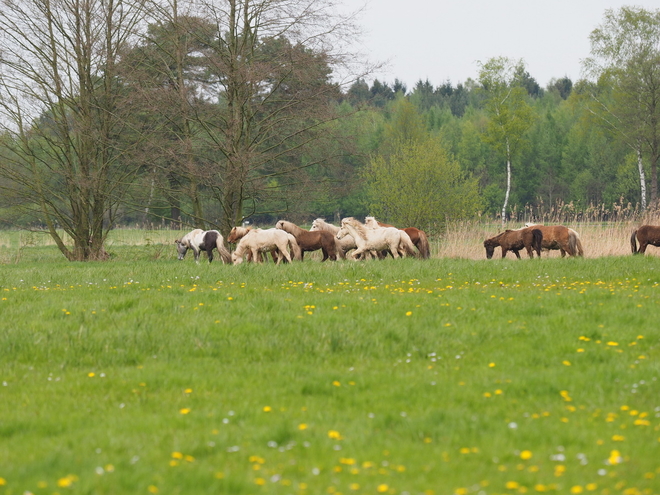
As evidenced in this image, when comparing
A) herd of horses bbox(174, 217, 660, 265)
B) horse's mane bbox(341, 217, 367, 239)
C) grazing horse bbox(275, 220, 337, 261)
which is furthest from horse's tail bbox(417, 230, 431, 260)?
grazing horse bbox(275, 220, 337, 261)

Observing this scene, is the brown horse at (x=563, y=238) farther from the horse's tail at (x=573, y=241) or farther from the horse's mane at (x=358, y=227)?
the horse's mane at (x=358, y=227)

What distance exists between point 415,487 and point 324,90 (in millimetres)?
21566

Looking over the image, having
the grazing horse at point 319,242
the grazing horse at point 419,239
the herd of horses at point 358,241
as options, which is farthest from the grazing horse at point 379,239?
the grazing horse at point 319,242

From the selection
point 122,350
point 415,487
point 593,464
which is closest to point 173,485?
point 415,487

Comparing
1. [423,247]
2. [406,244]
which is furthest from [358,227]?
[423,247]

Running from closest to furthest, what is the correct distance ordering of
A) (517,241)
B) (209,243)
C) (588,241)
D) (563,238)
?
(563,238), (517,241), (209,243), (588,241)

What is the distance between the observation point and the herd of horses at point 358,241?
21.4 metres

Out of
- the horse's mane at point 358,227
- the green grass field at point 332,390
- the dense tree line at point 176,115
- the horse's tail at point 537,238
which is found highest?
the dense tree line at point 176,115

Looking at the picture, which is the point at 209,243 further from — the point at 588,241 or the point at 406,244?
the point at 588,241

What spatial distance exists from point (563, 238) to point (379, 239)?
260 inches

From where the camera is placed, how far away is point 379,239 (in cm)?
2147

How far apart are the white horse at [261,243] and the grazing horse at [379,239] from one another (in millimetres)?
1905

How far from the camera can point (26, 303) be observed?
12.0 metres

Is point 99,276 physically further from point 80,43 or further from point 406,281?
point 80,43
